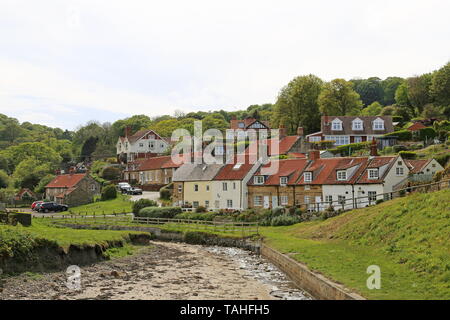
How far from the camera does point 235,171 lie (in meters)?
59.6

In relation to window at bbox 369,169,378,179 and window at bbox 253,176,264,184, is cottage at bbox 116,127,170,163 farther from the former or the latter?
window at bbox 369,169,378,179

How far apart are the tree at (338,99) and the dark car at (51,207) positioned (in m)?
49.3

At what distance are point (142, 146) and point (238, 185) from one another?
200 ft

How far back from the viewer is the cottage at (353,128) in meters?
84.6

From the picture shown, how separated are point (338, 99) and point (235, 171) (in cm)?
4661

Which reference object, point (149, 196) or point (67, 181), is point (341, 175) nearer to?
point (149, 196)

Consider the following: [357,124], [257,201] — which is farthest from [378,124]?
[257,201]

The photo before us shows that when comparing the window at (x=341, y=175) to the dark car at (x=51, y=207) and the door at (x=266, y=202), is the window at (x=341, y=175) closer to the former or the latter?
the door at (x=266, y=202)

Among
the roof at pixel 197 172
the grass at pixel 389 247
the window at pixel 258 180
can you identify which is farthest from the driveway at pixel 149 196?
the grass at pixel 389 247

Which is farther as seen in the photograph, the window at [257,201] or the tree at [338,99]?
the tree at [338,99]
